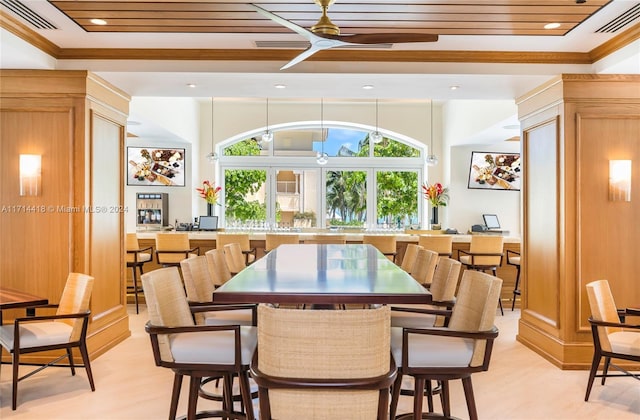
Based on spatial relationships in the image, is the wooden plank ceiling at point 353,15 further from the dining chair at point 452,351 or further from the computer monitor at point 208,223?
the computer monitor at point 208,223

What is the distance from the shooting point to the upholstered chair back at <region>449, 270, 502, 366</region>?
2.25 meters

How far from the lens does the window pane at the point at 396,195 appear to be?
10.3m

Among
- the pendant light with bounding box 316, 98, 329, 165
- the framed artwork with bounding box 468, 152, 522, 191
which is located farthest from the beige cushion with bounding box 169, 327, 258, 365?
the framed artwork with bounding box 468, 152, 522, 191

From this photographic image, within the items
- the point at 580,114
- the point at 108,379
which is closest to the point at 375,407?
the point at 108,379

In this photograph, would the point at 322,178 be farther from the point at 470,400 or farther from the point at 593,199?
the point at 470,400

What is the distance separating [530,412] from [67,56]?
472 cm

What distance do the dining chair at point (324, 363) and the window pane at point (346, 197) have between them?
8515 millimetres

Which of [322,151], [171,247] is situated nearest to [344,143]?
[322,151]

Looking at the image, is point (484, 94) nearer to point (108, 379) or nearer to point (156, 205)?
point (108, 379)

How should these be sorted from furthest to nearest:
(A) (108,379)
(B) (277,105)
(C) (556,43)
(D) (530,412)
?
(B) (277,105), (C) (556,43), (A) (108,379), (D) (530,412)

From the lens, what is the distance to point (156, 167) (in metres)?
9.16

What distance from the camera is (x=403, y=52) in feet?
14.1

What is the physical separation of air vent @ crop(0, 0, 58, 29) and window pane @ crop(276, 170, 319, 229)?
672cm

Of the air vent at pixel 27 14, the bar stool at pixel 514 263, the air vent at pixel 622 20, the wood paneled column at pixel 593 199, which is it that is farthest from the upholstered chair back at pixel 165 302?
the bar stool at pixel 514 263
